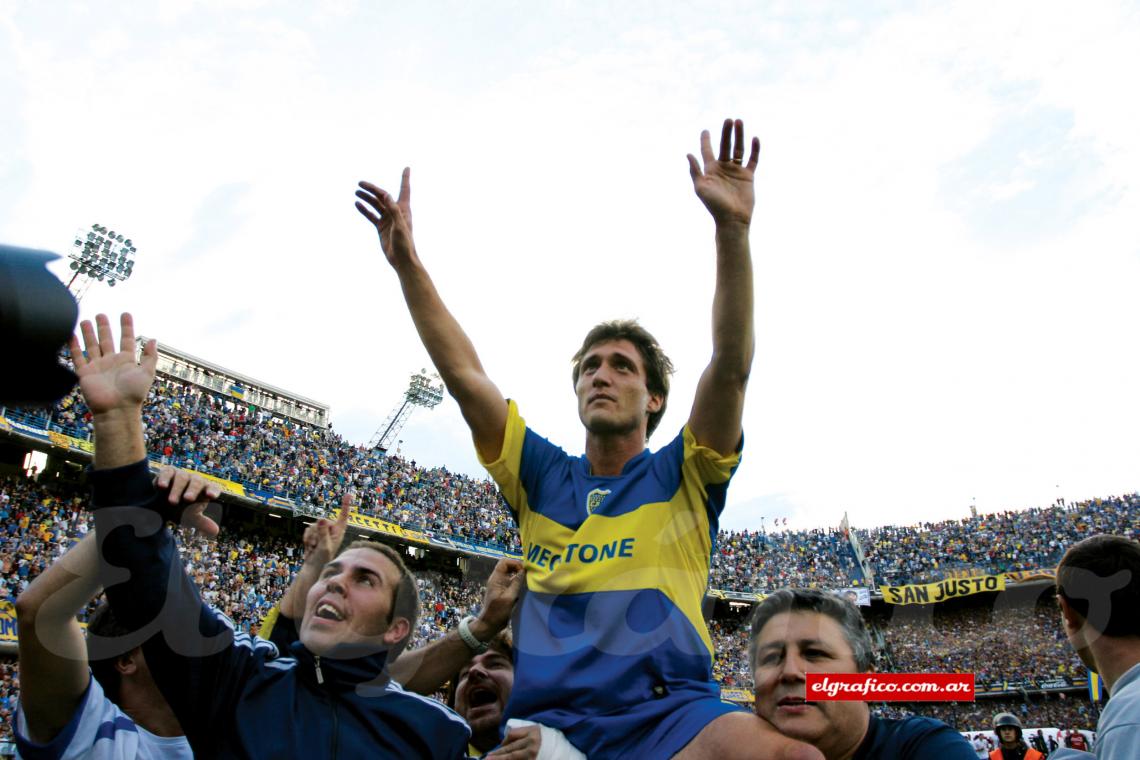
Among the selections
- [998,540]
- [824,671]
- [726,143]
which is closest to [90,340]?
[726,143]

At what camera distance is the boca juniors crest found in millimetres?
2824

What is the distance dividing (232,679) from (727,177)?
8.19 ft

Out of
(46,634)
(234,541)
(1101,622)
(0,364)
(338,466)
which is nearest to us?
(0,364)

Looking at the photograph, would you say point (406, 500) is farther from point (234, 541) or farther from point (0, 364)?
point (0, 364)

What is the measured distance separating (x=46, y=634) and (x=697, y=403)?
234 cm

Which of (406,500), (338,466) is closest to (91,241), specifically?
(338,466)

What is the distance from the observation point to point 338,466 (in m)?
33.5

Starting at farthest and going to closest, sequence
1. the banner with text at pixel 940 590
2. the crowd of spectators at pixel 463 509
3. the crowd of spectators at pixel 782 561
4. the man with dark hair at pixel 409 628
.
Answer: the crowd of spectators at pixel 782 561 → the banner with text at pixel 940 590 → the crowd of spectators at pixel 463 509 → the man with dark hair at pixel 409 628

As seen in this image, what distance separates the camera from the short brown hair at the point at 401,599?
3.44 m

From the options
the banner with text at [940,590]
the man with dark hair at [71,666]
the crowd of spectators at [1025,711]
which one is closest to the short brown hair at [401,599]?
the man with dark hair at [71,666]

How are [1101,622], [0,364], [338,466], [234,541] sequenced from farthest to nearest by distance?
[338,466]
[234,541]
[1101,622]
[0,364]

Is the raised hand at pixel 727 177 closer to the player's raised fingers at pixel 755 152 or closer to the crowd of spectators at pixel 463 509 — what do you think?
the player's raised fingers at pixel 755 152

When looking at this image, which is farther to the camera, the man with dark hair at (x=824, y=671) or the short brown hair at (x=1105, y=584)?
the short brown hair at (x=1105, y=584)

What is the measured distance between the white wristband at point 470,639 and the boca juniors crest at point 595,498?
1022 millimetres
